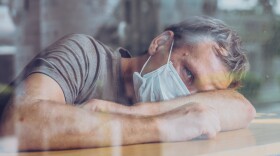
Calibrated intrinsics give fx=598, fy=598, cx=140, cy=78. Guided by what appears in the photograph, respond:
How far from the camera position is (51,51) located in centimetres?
216

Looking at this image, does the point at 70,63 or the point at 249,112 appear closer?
the point at 70,63

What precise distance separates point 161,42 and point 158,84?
175 millimetres

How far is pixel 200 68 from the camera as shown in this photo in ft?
8.27

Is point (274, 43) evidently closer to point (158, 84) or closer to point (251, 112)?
point (251, 112)

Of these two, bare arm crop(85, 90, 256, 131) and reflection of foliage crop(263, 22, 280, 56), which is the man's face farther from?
reflection of foliage crop(263, 22, 280, 56)

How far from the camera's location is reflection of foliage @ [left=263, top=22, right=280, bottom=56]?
9.29 feet

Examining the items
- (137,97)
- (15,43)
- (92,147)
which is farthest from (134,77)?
(15,43)

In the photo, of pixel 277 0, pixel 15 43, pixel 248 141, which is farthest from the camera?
pixel 277 0

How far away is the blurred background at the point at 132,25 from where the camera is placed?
80.4 inches

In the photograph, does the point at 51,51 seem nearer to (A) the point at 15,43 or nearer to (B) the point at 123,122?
(A) the point at 15,43

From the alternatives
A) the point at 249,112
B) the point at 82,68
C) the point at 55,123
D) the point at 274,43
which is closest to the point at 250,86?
the point at 249,112

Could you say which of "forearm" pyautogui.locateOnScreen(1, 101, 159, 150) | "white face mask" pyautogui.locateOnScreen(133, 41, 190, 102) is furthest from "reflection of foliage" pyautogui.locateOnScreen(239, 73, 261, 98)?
"forearm" pyautogui.locateOnScreen(1, 101, 159, 150)

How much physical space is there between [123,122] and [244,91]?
2.16 feet

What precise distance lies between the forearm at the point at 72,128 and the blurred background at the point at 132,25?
136mm
